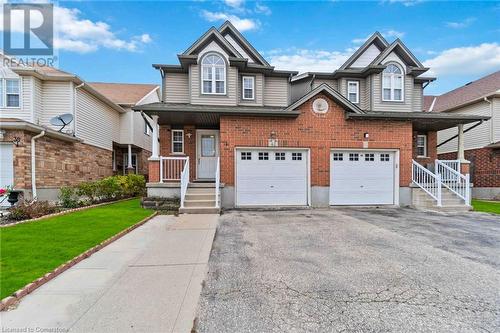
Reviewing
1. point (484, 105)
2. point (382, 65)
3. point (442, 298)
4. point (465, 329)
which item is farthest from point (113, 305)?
point (484, 105)

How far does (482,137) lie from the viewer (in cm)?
1539

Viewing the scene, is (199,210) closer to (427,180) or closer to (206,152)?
(206,152)

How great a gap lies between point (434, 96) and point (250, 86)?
18.4 metres

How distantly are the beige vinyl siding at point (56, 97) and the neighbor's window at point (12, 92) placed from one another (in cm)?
104

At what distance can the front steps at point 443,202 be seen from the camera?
406 inches

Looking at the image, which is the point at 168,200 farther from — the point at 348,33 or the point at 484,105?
the point at 484,105

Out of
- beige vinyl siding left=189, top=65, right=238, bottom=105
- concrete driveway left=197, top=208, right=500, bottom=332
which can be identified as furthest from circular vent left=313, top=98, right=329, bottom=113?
concrete driveway left=197, top=208, right=500, bottom=332

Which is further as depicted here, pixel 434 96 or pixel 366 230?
pixel 434 96

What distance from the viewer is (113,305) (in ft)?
9.68

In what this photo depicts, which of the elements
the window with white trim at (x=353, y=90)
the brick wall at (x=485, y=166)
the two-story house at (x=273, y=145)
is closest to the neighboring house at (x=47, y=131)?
the two-story house at (x=273, y=145)

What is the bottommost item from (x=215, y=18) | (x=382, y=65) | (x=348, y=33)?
(x=382, y=65)

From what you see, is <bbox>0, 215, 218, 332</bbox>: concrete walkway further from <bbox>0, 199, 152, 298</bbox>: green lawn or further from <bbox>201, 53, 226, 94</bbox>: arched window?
<bbox>201, 53, 226, 94</bbox>: arched window

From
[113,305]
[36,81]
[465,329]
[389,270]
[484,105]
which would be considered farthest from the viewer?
[484,105]

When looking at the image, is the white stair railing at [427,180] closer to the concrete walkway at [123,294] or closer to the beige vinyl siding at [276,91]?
the beige vinyl siding at [276,91]
